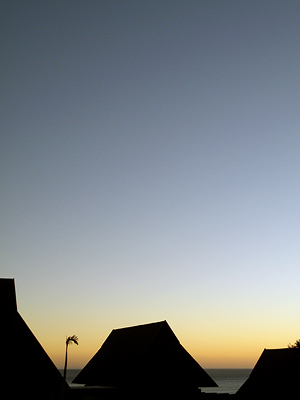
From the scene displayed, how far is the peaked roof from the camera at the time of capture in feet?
118

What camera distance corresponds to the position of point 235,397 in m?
45.4

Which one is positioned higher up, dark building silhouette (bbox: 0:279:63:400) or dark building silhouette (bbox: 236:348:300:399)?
dark building silhouette (bbox: 0:279:63:400)

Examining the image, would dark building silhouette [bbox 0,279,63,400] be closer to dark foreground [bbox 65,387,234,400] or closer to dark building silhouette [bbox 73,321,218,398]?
dark foreground [bbox 65,387,234,400]

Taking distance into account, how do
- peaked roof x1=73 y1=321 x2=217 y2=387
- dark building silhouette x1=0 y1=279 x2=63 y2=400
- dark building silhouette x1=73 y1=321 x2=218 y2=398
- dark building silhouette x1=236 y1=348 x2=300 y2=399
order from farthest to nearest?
1. dark building silhouette x1=236 y1=348 x2=300 y2=399
2. peaked roof x1=73 y1=321 x2=217 y2=387
3. dark building silhouette x1=73 y1=321 x2=218 y2=398
4. dark building silhouette x1=0 y1=279 x2=63 y2=400

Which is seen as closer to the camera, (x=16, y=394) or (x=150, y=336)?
(x=16, y=394)

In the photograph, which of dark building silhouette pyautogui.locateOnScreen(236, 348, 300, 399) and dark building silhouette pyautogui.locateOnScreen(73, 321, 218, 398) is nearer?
dark building silhouette pyautogui.locateOnScreen(73, 321, 218, 398)

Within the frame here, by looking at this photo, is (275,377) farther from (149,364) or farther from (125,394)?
(125,394)

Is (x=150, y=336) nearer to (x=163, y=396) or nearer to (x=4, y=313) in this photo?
(x=163, y=396)

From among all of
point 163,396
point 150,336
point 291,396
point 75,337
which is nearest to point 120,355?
point 150,336

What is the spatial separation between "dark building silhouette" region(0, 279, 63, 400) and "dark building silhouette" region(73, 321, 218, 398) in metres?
8.14

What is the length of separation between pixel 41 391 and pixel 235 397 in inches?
951

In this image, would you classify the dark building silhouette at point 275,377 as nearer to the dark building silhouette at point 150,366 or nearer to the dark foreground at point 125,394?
the dark building silhouette at point 150,366

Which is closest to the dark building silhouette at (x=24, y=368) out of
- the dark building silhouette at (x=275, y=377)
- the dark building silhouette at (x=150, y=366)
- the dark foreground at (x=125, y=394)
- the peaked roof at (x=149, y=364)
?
the dark foreground at (x=125, y=394)

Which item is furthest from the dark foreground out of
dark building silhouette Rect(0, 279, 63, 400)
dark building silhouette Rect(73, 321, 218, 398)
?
dark building silhouette Rect(0, 279, 63, 400)
